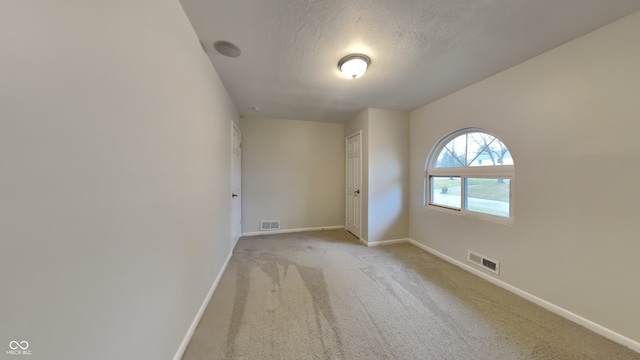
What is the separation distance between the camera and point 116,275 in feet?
2.82

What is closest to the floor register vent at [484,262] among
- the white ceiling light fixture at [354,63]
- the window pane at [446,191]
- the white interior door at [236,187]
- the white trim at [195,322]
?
the window pane at [446,191]

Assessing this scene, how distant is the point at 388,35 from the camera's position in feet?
5.34

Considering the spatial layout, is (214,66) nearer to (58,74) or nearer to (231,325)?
(58,74)

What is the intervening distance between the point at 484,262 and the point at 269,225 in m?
3.41

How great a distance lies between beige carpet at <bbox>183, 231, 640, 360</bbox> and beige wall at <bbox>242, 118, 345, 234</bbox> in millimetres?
1479

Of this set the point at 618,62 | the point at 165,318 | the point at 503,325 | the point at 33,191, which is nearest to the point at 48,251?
the point at 33,191

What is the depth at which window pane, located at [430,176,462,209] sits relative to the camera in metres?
2.82

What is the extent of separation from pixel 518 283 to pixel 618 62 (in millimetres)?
2032

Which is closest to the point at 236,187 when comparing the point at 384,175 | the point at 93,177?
the point at 384,175

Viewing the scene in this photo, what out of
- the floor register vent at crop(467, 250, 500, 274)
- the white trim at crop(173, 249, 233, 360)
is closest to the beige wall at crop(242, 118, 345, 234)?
the white trim at crop(173, 249, 233, 360)

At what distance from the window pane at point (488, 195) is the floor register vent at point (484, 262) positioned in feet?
1.76
